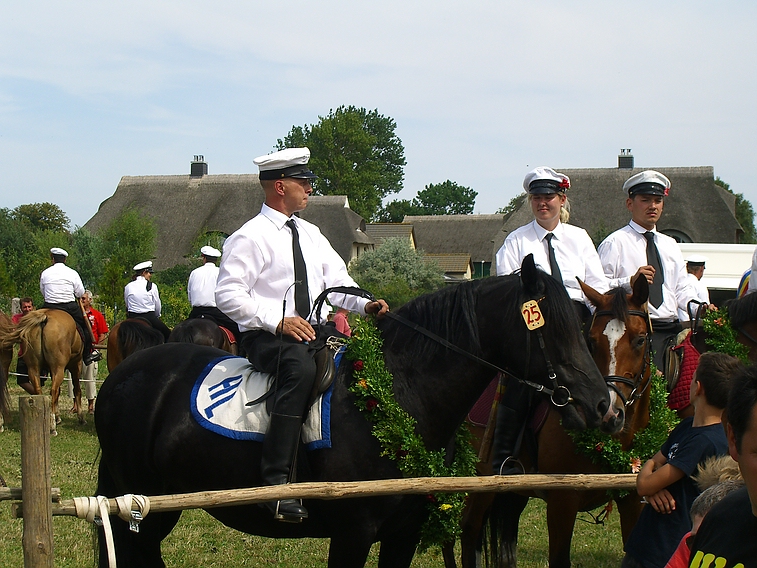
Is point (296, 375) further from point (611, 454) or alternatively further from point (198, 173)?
point (198, 173)

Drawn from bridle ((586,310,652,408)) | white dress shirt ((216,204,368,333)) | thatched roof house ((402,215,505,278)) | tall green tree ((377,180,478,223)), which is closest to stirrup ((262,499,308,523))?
white dress shirt ((216,204,368,333))

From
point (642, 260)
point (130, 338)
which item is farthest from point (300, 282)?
point (130, 338)

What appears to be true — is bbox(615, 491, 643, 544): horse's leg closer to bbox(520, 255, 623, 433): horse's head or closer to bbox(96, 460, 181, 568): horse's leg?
bbox(520, 255, 623, 433): horse's head

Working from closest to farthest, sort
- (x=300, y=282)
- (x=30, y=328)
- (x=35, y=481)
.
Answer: (x=35, y=481) < (x=300, y=282) < (x=30, y=328)

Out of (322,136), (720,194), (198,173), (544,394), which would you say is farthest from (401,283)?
(544,394)

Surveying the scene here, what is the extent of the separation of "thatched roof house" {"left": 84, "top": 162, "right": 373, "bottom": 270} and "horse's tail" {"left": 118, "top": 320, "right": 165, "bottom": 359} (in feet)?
132

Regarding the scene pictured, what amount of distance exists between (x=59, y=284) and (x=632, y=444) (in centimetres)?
1014

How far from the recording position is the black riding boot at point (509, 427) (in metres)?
4.96

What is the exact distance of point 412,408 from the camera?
12.8ft

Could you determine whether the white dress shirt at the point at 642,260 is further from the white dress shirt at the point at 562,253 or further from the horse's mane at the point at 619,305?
the horse's mane at the point at 619,305

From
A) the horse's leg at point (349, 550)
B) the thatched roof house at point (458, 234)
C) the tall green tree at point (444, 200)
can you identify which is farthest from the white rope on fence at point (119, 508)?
the tall green tree at point (444, 200)

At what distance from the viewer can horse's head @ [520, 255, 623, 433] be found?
382 cm

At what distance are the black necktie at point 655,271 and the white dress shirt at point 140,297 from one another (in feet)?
29.6

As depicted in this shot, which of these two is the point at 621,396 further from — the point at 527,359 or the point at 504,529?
the point at 504,529
